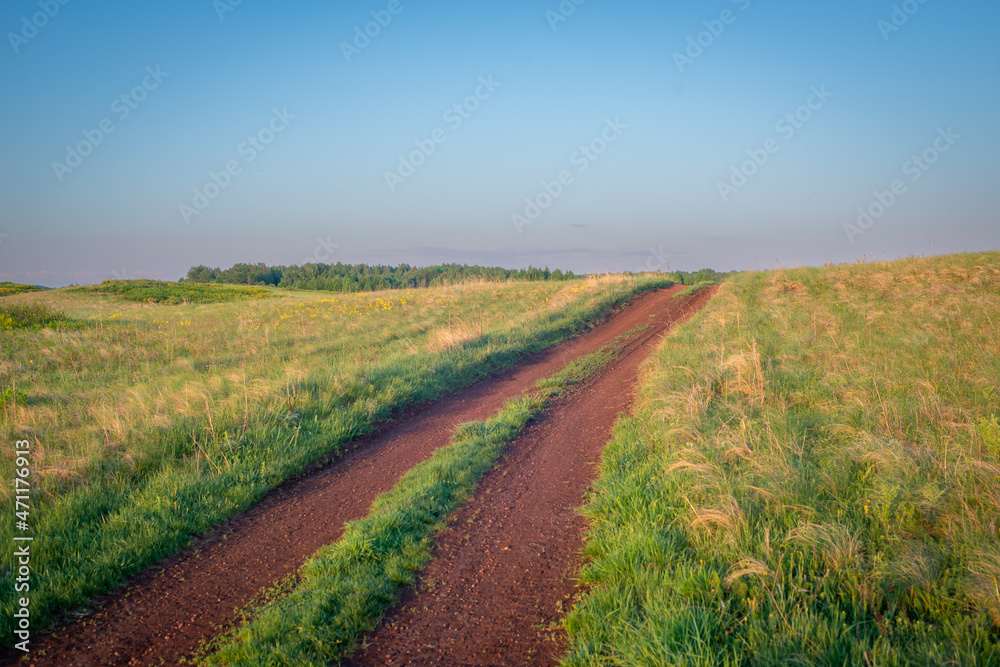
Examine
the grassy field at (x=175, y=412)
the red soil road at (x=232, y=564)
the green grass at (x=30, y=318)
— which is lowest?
the red soil road at (x=232, y=564)

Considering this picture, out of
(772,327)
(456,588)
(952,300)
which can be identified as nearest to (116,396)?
(456,588)

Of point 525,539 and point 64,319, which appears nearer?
point 525,539

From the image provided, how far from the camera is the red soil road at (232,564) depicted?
3.41 meters

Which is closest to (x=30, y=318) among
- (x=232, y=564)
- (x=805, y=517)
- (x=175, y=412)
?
(x=175, y=412)

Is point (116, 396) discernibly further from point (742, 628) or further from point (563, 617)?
point (742, 628)

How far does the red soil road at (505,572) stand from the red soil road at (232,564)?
133cm

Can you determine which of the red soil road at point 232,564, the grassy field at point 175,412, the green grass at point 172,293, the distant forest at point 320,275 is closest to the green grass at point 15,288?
the green grass at point 172,293

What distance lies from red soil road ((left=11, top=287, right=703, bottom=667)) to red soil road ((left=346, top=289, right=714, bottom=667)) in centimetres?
133

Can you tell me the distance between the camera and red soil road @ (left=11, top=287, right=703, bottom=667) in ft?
11.2

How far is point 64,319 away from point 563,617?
24.4m

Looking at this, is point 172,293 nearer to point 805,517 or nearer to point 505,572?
point 505,572

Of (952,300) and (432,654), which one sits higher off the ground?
(952,300)

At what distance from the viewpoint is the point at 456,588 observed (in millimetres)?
3861

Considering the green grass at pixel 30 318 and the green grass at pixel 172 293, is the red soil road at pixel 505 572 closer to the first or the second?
the green grass at pixel 30 318
